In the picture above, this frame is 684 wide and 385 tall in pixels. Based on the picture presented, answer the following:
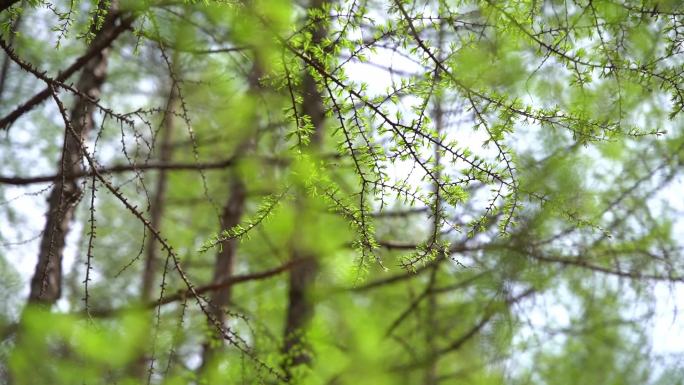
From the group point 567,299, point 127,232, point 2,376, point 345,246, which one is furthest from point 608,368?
point 127,232

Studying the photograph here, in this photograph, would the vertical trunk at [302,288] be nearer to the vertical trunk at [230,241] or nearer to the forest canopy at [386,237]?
the forest canopy at [386,237]

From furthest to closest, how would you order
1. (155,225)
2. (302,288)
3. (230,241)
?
(155,225), (230,241), (302,288)

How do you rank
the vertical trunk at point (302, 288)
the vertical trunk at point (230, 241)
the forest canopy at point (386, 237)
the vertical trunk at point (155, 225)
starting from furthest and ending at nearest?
the vertical trunk at point (155, 225) < the vertical trunk at point (230, 241) < the vertical trunk at point (302, 288) < the forest canopy at point (386, 237)

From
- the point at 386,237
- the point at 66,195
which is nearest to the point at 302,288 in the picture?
the point at 386,237

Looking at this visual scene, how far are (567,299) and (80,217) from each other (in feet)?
14.7

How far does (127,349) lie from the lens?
3.55 m

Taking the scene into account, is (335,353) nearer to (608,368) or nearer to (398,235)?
(398,235)

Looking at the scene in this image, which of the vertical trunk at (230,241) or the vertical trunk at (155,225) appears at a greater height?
the vertical trunk at (155,225)

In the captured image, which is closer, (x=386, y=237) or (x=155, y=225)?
(x=386, y=237)

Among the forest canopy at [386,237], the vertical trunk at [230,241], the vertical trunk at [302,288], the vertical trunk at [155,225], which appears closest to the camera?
the forest canopy at [386,237]

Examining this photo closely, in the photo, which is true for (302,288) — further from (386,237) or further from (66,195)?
(66,195)

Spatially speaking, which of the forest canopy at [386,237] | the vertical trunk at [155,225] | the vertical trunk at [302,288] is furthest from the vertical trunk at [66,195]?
the vertical trunk at [155,225]

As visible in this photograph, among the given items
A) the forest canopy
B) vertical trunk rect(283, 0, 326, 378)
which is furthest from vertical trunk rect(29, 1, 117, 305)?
vertical trunk rect(283, 0, 326, 378)

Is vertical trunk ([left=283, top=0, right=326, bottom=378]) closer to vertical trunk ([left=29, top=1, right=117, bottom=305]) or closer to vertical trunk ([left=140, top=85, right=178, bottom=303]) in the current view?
vertical trunk ([left=29, top=1, right=117, bottom=305])
